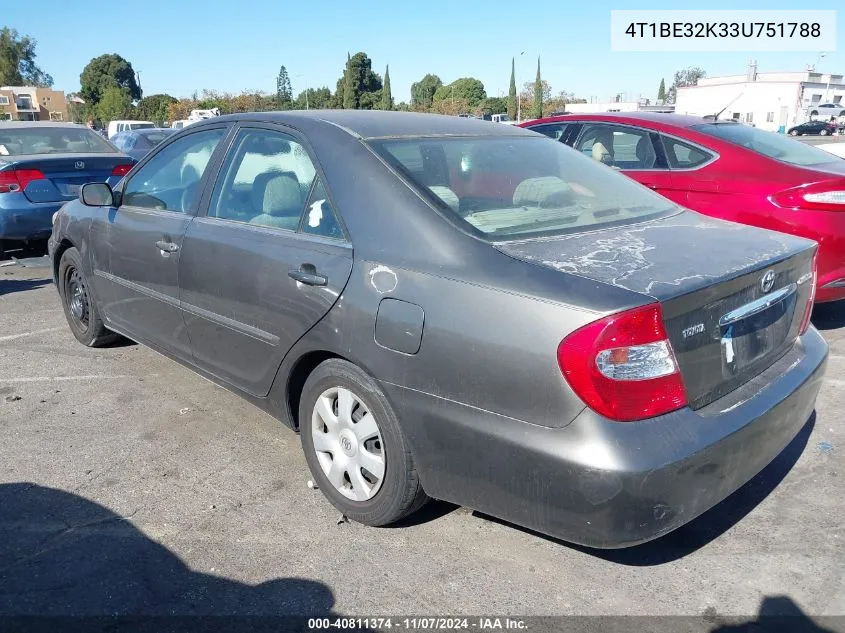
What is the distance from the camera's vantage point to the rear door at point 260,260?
9.44 feet

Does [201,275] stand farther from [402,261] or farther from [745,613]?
[745,613]

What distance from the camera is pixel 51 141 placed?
839cm

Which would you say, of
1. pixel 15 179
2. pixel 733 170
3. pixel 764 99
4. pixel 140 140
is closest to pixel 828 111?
pixel 764 99

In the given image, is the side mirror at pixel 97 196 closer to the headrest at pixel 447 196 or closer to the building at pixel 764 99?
the headrest at pixel 447 196

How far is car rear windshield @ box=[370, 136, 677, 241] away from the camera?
2.77m

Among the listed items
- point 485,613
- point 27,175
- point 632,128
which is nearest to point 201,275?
point 485,613

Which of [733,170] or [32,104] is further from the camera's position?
[32,104]

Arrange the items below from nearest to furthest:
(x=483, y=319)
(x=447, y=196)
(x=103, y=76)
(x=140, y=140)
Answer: (x=483, y=319) < (x=447, y=196) < (x=140, y=140) < (x=103, y=76)

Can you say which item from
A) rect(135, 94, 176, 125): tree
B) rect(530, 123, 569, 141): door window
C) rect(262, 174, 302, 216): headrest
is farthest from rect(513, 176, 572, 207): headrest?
rect(135, 94, 176, 125): tree

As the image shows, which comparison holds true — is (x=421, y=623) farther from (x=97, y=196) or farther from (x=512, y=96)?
(x=512, y=96)

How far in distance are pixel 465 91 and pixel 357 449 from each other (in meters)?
97.1

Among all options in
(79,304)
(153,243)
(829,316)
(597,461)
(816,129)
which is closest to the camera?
(597,461)

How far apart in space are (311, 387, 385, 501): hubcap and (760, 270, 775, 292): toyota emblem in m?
1.49

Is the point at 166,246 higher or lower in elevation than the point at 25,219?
higher
